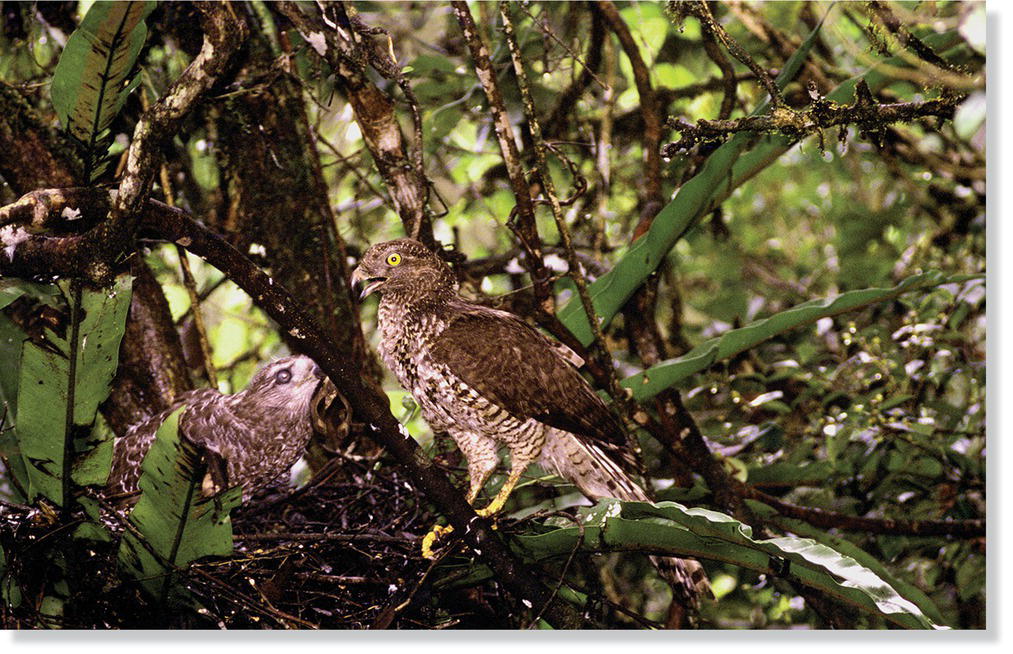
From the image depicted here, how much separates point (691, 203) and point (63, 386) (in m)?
1.27

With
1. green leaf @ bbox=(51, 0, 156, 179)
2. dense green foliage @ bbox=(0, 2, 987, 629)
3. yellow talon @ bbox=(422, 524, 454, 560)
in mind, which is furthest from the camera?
yellow talon @ bbox=(422, 524, 454, 560)

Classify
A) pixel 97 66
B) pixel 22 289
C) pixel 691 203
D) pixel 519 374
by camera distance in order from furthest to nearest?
pixel 691 203, pixel 519 374, pixel 22 289, pixel 97 66

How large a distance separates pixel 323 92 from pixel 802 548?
1.44 metres

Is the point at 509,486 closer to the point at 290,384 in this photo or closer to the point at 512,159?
the point at 290,384

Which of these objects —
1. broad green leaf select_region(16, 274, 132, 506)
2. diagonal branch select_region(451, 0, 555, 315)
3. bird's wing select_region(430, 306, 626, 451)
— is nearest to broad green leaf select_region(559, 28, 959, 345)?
diagonal branch select_region(451, 0, 555, 315)

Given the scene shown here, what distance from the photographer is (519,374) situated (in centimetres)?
168

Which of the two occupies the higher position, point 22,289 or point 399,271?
point 399,271

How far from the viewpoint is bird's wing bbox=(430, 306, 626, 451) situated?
166 cm

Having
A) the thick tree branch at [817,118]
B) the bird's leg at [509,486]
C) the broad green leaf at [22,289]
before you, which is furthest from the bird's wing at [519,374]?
the broad green leaf at [22,289]

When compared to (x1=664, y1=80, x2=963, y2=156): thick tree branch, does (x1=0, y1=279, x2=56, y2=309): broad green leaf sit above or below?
below

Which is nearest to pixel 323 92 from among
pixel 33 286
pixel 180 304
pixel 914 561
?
pixel 180 304

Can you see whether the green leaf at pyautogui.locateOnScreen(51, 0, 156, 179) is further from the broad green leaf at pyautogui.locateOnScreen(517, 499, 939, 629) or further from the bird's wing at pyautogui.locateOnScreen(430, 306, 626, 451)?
the broad green leaf at pyautogui.locateOnScreen(517, 499, 939, 629)

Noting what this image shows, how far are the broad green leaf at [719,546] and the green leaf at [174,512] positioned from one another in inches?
21.4

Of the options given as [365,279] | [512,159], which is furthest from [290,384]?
[512,159]
